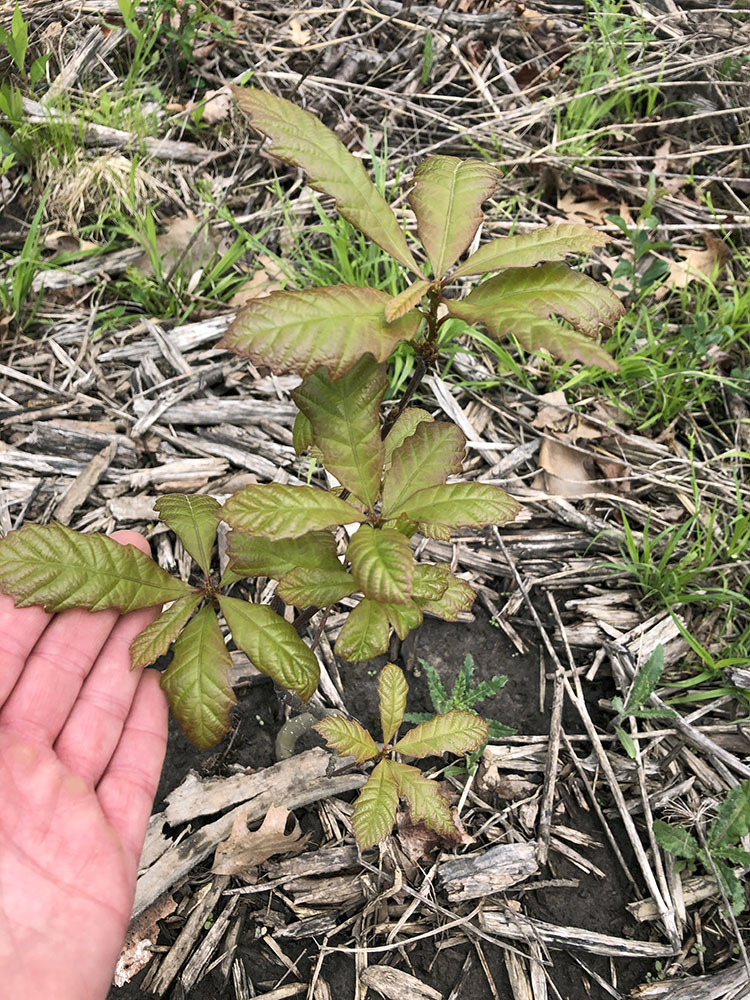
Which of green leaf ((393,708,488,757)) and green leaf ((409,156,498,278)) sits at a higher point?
green leaf ((409,156,498,278))

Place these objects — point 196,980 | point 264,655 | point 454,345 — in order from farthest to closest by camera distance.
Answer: point 454,345 < point 196,980 < point 264,655

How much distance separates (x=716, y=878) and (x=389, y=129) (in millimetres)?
2998

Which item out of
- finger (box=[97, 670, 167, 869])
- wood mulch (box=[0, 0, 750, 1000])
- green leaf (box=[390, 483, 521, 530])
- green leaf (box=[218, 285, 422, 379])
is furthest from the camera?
wood mulch (box=[0, 0, 750, 1000])

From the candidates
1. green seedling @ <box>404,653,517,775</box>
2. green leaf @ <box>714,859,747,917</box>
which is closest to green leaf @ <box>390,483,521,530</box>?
green seedling @ <box>404,653,517,775</box>

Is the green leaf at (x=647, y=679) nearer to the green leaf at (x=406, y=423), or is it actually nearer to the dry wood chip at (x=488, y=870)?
the dry wood chip at (x=488, y=870)

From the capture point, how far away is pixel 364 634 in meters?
1.58

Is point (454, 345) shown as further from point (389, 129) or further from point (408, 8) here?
point (408, 8)

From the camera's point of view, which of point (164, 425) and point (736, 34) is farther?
point (736, 34)

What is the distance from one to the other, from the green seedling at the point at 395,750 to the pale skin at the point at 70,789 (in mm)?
503

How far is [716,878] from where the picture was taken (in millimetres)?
1950

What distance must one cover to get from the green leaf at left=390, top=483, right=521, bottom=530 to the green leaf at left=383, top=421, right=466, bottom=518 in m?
0.04

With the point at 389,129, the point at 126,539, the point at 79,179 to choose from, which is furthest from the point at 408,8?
the point at 126,539

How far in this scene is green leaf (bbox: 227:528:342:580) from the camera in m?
1.63

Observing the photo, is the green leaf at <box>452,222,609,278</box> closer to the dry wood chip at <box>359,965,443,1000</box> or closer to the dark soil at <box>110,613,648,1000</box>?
the dark soil at <box>110,613,648,1000</box>
